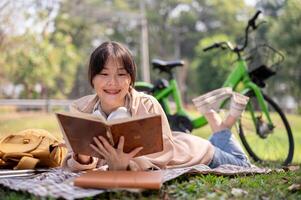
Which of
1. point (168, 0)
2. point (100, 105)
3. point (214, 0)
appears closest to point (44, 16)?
point (100, 105)

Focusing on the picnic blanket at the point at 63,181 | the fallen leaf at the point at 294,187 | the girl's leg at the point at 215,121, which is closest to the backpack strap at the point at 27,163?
the picnic blanket at the point at 63,181

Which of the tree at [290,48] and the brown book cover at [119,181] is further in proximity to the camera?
the tree at [290,48]

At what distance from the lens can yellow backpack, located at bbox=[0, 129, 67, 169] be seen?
118 inches

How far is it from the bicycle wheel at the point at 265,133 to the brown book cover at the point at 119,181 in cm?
236

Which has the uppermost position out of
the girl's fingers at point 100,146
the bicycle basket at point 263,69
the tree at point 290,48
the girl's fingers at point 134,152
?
the tree at point 290,48

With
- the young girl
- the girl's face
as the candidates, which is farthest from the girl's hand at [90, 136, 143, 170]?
the girl's face

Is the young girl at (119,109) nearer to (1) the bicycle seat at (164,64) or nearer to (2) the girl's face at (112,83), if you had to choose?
(2) the girl's face at (112,83)

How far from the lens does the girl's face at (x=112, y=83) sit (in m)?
2.66

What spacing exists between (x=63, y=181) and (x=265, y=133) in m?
2.57

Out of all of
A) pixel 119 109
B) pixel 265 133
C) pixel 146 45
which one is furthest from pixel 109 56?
pixel 146 45

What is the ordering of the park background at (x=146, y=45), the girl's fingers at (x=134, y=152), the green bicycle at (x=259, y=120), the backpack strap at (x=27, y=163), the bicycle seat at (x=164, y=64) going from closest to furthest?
the girl's fingers at (x=134, y=152)
the backpack strap at (x=27, y=163)
the green bicycle at (x=259, y=120)
the bicycle seat at (x=164, y=64)
the park background at (x=146, y=45)

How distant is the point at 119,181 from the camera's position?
7.14ft

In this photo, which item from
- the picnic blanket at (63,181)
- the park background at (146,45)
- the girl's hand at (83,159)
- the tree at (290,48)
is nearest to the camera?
the picnic blanket at (63,181)

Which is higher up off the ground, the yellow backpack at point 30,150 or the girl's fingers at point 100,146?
the girl's fingers at point 100,146
